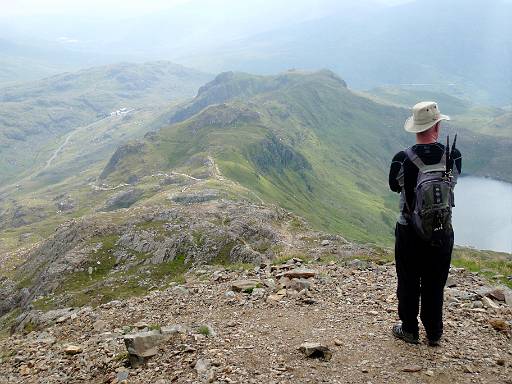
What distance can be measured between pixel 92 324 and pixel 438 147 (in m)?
15.7

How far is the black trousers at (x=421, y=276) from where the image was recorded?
11.4m

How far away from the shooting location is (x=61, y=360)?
50.6ft

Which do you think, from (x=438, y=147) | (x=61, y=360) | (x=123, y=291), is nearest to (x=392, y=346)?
(x=438, y=147)

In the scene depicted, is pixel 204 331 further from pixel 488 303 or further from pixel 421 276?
pixel 488 303

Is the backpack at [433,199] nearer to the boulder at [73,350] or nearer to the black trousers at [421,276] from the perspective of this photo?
the black trousers at [421,276]

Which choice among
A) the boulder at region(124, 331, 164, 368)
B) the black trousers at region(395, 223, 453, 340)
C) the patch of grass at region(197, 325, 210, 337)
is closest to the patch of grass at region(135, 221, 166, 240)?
the patch of grass at region(197, 325, 210, 337)

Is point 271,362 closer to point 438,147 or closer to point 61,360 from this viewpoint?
point 438,147

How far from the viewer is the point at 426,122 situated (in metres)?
Answer: 11.2

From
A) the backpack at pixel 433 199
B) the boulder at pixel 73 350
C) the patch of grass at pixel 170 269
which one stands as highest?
the backpack at pixel 433 199

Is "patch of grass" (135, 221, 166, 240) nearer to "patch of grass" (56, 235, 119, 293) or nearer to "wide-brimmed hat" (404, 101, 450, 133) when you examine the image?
"patch of grass" (56, 235, 119, 293)

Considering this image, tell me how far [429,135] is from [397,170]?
3.73 ft

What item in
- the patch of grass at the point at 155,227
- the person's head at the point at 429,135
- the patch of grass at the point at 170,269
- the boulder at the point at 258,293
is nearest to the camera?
the person's head at the point at 429,135

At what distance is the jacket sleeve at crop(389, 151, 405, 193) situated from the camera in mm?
11375

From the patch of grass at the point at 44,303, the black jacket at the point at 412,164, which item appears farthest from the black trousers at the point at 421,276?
the patch of grass at the point at 44,303
